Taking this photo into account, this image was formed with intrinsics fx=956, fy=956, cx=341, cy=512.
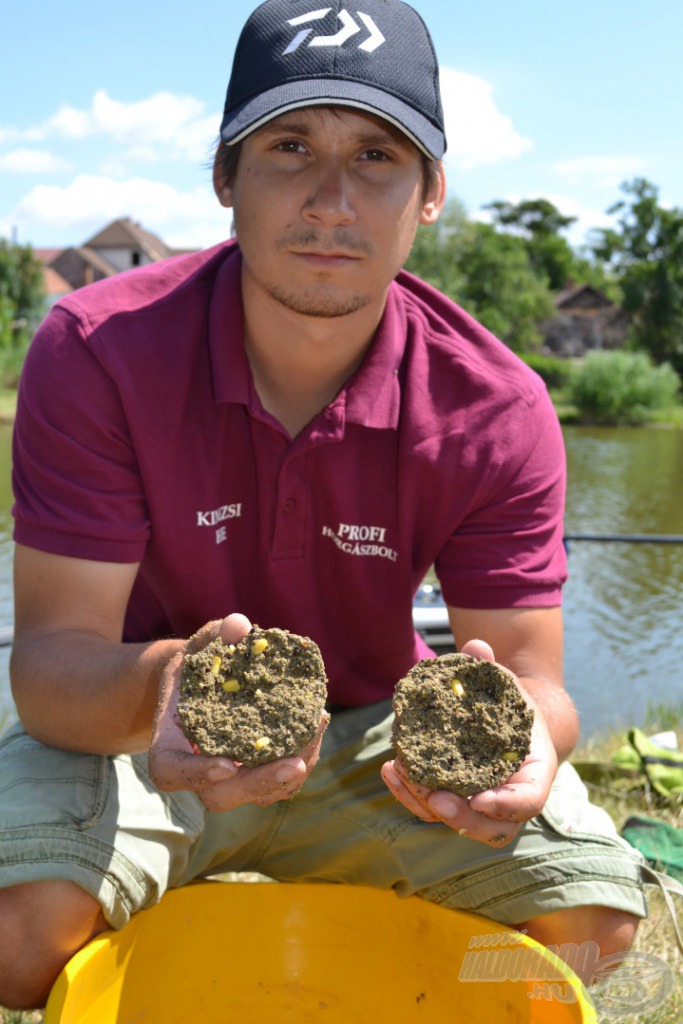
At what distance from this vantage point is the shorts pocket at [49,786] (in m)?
1.77

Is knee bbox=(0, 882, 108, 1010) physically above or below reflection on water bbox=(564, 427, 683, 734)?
above

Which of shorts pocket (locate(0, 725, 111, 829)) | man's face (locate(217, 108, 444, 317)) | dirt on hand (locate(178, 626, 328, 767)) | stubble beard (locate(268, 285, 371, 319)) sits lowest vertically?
shorts pocket (locate(0, 725, 111, 829))

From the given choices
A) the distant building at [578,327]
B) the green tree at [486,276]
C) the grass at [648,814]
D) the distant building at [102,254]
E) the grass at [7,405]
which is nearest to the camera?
the grass at [648,814]

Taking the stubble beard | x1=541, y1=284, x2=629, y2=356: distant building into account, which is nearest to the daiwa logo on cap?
the stubble beard

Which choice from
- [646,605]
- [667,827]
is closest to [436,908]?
[667,827]

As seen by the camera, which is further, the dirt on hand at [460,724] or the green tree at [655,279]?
the green tree at [655,279]

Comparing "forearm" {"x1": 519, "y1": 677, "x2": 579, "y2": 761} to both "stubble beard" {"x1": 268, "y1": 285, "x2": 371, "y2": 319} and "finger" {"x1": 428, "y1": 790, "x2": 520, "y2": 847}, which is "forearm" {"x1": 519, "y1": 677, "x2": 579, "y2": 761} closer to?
"finger" {"x1": 428, "y1": 790, "x2": 520, "y2": 847}

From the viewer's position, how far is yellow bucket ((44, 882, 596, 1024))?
1.77 meters

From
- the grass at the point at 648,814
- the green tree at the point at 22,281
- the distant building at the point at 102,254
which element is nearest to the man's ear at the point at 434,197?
the grass at the point at 648,814

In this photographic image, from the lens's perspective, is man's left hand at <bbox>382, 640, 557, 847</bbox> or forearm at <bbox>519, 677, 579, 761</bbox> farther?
forearm at <bbox>519, 677, 579, 761</bbox>

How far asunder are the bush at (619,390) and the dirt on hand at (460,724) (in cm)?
2687

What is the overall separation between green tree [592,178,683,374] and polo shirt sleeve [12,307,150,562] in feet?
147

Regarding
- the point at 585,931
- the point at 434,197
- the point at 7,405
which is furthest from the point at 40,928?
the point at 7,405

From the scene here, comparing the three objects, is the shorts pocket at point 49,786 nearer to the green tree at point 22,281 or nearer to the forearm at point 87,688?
the forearm at point 87,688
